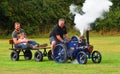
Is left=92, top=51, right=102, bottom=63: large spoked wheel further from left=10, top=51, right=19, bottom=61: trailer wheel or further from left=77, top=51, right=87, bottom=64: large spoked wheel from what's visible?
left=10, top=51, right=19, bottom=61: trailer wheel

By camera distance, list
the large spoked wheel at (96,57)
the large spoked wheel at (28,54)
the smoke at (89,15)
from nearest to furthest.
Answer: the large spoked wheel at (96,57) < the smoke at (89,15) < the large spoked wheel at (28,54)

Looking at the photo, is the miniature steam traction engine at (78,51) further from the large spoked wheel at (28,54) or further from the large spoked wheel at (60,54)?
the large spoked wheel at (28,54)

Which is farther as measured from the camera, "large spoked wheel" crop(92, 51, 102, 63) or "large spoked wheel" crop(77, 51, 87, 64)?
"large spoked wheel" crop(92, 51, 102, 63)

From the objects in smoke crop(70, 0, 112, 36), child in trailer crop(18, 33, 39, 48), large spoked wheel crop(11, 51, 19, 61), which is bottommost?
large spoked wheel crop(11, 51, 19, 61)

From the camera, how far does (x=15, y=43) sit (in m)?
21.5

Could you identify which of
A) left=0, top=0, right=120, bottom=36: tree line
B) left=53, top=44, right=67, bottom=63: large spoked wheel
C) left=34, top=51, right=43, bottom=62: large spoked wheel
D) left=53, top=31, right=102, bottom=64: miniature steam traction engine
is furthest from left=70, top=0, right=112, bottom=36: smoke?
left=0, top=0, right=120, bottom=36: tree line

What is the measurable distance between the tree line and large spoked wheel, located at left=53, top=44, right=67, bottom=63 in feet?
130

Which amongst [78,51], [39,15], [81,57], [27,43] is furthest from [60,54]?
[39,15]

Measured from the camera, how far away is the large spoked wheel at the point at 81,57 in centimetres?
1838

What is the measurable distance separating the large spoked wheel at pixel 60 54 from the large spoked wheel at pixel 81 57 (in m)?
0.65

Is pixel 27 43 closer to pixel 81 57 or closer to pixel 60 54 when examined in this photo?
pixel 60 54

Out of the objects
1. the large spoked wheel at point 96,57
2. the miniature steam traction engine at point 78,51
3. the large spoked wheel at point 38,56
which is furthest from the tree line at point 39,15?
the large spoked wheel at point 96,57

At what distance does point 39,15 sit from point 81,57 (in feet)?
151

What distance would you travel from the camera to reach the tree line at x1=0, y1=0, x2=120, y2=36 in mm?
61156
